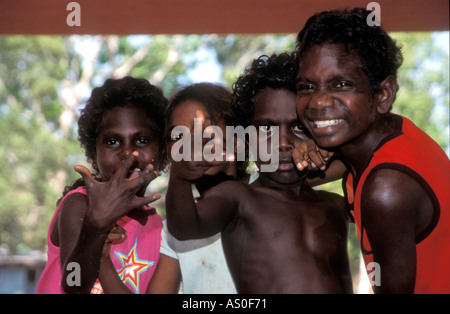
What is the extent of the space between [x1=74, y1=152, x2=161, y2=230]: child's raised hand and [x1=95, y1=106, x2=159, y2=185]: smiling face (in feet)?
1.22

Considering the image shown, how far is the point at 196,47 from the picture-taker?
345 inches

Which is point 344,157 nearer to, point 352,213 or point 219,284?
point 352,213

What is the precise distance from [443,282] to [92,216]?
960 millimetres

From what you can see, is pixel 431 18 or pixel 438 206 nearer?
pixel 438 206

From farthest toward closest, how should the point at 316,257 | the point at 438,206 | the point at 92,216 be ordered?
the point at 316,257
the point at 92,216
the point at 438,206

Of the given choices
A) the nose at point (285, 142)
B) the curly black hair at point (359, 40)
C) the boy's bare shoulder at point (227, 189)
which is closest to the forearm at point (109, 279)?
the boy's bare shoulder at point (227, 189)

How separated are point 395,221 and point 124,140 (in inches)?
39.3

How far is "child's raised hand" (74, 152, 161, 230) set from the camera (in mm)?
1478

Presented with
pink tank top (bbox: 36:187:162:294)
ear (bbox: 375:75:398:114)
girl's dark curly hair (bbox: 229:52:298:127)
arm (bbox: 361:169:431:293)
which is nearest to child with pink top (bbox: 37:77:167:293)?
pink tank top (bbox: 36:187:162:294)

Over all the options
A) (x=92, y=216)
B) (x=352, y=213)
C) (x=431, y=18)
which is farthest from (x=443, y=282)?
(x=431, y=18)

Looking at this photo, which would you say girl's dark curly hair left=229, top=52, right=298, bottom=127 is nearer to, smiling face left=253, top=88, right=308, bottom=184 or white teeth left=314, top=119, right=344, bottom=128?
smiling face left=253, top=88, right=308, bottom=184

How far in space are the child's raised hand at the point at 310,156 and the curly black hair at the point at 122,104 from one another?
584 mm

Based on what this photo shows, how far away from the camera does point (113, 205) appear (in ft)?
4.85

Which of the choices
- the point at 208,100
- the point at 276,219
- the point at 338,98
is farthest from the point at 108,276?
the point at 338,98
